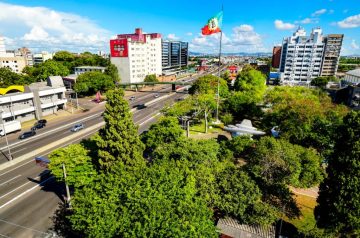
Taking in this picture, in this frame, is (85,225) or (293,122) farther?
(293,122)

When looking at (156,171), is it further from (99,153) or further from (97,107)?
(97,107)

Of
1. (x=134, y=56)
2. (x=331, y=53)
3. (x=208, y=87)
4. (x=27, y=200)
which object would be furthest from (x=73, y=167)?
(x=331, y=53)

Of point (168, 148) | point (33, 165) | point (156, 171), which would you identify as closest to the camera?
point (156, 171)

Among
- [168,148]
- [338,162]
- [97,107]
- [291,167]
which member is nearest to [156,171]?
[168,148]

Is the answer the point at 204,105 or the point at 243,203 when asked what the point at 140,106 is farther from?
the point at 243,203

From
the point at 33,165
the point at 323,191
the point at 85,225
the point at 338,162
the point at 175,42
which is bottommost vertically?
the point at 33,165

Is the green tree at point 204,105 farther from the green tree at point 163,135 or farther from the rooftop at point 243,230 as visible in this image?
the rooftop at point 243,230
